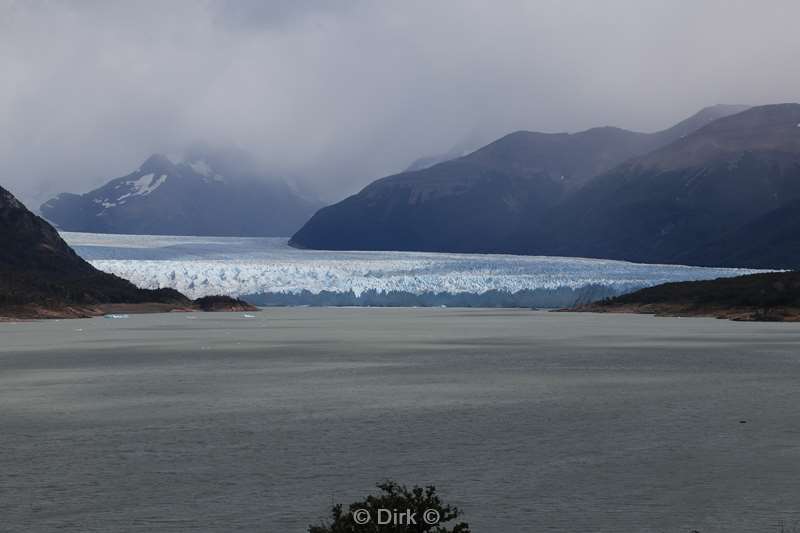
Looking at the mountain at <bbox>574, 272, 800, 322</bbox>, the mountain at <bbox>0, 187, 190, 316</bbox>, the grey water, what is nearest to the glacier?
the mountain at <bbox>574, 272, 800, 322</bbox>

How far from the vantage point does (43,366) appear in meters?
45.1

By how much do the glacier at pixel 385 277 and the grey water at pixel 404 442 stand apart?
214 feet

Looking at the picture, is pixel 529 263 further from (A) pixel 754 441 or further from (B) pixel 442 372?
(A) pixel 754 441

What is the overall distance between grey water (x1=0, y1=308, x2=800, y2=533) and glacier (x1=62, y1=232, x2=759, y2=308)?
214 feet

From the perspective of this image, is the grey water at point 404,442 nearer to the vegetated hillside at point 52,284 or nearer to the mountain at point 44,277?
the mountain at point 44,277

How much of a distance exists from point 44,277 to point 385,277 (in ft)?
131

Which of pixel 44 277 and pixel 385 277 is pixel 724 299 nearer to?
pixel 385 277

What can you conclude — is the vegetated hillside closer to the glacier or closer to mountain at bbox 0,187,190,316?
mountain at bbox 0,187,190,316

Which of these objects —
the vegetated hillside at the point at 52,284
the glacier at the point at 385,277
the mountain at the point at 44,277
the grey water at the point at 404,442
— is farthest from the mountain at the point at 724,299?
the grey water at the point at 404,442

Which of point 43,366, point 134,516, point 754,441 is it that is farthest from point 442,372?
point 134,516

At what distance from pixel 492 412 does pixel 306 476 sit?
1007 centimetres

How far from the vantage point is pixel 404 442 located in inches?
908

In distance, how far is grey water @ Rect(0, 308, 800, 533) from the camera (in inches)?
648

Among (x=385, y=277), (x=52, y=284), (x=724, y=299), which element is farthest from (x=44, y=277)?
(x=724, y=299)
